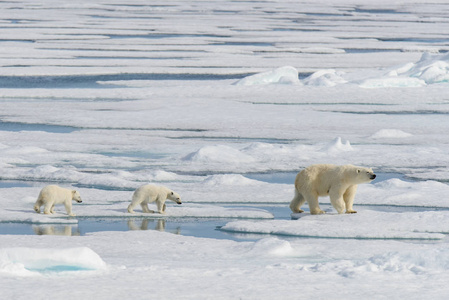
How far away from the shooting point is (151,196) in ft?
19.8

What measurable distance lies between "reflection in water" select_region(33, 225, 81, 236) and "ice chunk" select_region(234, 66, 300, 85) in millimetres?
9121

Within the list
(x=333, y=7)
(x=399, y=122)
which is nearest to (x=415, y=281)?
(x=399, y=122)

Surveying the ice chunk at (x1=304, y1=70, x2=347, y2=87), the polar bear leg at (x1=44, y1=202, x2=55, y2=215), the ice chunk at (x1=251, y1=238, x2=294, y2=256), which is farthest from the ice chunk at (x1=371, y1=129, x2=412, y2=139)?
the ice chunk at (x1=251, y1=238, x2=294, y2=256)

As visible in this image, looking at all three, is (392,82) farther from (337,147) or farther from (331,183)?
(331,183)

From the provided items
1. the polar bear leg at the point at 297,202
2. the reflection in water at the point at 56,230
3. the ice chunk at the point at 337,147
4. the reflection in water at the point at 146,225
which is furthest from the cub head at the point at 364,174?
the ice chunk at the point at 337,147

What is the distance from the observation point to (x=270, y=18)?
113 ft

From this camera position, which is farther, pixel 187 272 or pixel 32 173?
pixel 32 173

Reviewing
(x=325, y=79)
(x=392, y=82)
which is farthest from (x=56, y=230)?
(x=392, y=82)

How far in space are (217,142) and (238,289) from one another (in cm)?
566

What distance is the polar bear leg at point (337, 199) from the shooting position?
5.90m

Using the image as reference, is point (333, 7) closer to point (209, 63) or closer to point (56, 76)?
point (209, 63)

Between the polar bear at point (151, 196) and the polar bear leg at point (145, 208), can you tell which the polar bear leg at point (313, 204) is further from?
the polar bear leg at point (145, 208)

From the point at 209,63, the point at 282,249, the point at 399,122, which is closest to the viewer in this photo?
the point at 282,249

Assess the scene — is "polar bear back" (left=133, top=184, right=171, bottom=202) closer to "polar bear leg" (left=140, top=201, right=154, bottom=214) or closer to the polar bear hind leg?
"polar bear leg" (left=140, top=201, right=154, bottom=214)
